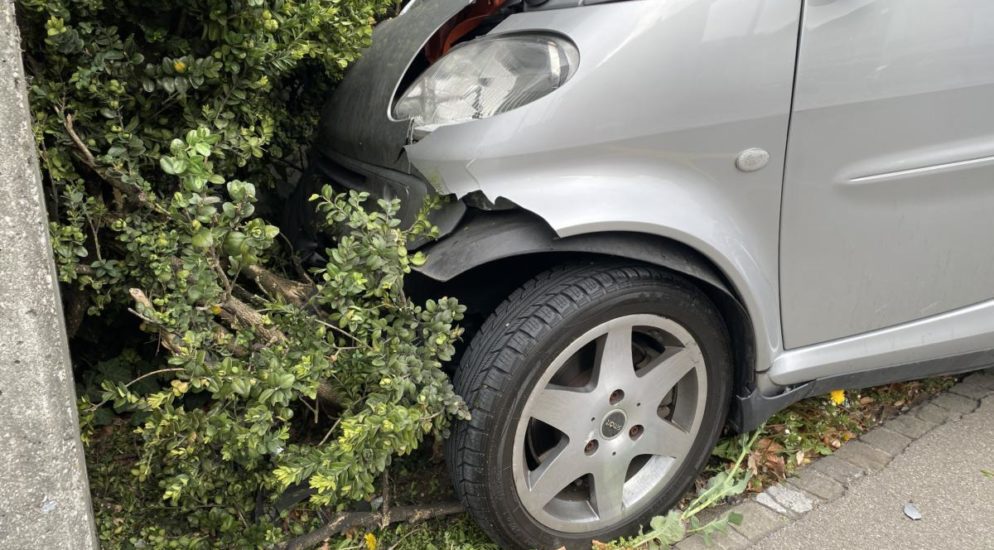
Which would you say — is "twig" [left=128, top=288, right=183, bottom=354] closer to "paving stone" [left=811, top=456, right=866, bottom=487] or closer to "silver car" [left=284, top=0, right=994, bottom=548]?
"silver car" [left=284, top=0, right=994, bottom=548]

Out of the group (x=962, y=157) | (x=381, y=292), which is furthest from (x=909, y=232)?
(x=381, y=292)

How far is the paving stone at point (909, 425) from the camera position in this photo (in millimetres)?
2539

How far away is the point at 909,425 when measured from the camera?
259 centimetres

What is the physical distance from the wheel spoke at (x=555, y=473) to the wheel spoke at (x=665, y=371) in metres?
0.25

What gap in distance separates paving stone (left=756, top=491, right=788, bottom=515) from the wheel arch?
2.05ft

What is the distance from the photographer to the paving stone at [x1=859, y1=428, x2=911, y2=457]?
246 cm

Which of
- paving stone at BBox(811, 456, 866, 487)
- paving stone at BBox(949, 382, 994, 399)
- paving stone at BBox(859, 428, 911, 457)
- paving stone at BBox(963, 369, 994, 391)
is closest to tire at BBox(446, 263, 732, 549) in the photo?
paving stone at BBox(811, 456, 866, 487)

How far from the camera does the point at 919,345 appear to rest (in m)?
2.19

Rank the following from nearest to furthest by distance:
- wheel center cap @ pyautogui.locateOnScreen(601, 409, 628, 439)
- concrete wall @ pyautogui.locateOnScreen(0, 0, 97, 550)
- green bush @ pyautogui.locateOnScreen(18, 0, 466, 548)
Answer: concrete wall @ pyautogui.locateOnScreen(0, 0, 97, 550), green bush @ pyautogui.locateOnScreen(18, 0, 466, 548), wheel center cap @ pyautogui.locateOnScreen(601, 409, 628, 439)

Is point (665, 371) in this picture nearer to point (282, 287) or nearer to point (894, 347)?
point (894, 347)

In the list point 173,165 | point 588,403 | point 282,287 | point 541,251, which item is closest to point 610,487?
point 588,403

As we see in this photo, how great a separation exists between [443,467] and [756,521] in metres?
0.99

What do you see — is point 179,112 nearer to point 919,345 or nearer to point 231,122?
point 231,122

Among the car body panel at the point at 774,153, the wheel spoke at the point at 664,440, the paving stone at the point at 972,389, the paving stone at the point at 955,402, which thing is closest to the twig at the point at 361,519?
the wheel spoke at the point at 664,440
